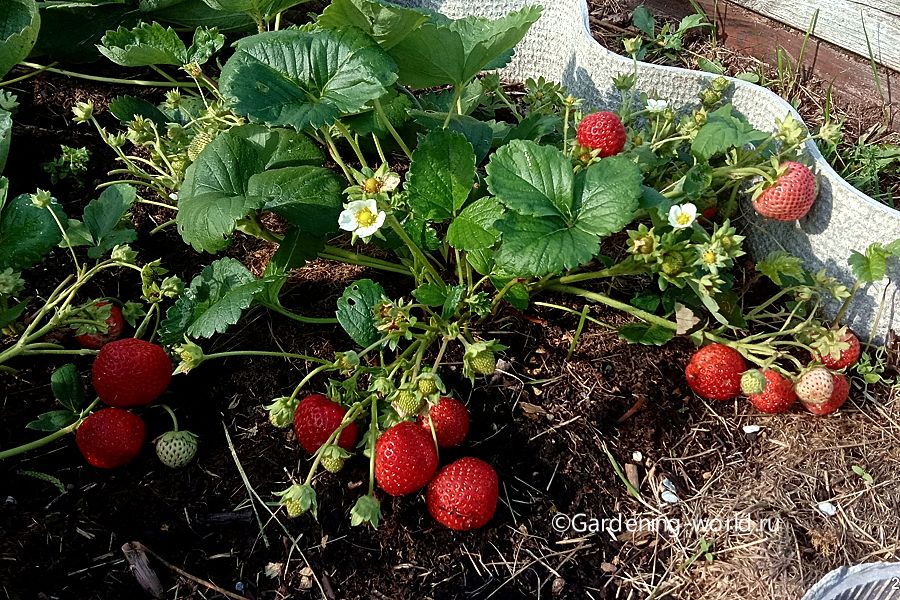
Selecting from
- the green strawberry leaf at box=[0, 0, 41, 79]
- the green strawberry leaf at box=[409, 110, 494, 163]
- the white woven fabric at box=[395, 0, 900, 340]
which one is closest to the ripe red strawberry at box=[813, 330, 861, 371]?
the white woven fabric at box=[395, 0, 900, 340]

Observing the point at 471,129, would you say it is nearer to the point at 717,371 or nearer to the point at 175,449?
the point at 717,371

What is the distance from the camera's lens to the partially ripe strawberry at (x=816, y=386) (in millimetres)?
1533

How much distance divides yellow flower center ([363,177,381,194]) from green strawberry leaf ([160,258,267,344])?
282 mm

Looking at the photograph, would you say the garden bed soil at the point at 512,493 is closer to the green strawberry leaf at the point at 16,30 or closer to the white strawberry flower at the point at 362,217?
the white strawberry flower at the point at 362,217

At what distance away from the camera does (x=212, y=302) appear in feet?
4.93

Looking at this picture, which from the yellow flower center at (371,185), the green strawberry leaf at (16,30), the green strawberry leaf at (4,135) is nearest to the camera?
the yellow flower center at (371,185)

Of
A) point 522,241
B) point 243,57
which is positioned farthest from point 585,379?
point 243,57

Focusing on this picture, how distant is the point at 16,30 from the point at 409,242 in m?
1.29

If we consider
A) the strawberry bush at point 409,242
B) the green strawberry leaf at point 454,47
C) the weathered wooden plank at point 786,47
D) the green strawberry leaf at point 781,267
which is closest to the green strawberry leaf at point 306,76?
the strawberry bush at point 409,242

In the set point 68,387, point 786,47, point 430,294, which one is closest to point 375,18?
point 430,294

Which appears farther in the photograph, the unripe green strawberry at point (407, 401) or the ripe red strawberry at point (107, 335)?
the ripe red strawberry at point (107, 335)

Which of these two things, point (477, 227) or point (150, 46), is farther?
point (150, 46)

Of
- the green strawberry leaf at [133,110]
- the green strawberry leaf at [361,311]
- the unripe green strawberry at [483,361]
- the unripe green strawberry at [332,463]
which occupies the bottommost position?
the unripe green strawberry at [332,463]

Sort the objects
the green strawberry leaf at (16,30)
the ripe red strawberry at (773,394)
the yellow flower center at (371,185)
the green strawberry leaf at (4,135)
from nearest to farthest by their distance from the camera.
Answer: the yellow flower center at (371,185) < the ripe red strawberry at (773,394) < the green strawberry leaf at (4,135) < the green strawberry leaf at (16,30)
